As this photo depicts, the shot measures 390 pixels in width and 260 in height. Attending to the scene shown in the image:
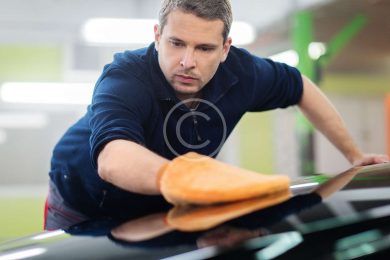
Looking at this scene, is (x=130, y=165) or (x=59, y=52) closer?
(x=130, y=165)

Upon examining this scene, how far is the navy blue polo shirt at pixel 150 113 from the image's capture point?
2.77ft

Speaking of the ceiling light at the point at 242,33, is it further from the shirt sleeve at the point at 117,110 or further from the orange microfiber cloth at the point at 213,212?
the orange microfiber cloth at the point at 213,212

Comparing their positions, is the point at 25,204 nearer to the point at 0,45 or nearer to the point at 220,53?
the point at 0,45

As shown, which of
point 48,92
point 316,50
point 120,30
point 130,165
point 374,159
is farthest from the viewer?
point 48,92

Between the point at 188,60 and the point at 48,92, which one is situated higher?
the point at 48,92

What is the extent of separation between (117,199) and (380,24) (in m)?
3.87

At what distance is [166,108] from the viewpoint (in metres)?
1.00

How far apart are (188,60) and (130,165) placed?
0.33 m

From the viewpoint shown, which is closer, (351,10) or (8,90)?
(351,10)

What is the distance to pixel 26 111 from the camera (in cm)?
501

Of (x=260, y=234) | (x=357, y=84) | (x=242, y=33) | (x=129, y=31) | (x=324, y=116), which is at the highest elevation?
(x=129, y=31)

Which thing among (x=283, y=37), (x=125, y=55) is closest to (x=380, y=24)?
(x=283, y=37)

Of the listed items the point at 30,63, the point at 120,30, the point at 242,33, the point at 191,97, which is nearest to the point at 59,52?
the point at 30,63

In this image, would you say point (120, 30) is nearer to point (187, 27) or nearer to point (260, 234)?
point (187, 27)
